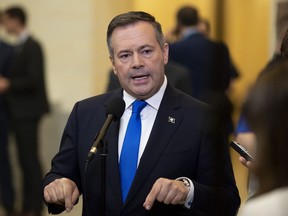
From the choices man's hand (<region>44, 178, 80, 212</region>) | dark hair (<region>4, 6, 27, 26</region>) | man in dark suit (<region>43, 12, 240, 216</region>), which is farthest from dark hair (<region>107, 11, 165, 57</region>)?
A: dark hair (<region>4, 6, 27, 26</region>)

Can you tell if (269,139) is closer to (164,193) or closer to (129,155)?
(164,193)

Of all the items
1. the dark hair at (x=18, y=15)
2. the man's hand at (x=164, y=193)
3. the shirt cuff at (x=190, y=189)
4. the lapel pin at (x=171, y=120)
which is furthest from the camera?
the dark hair at (x=18, y=15)

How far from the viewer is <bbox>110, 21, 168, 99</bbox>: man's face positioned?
107 inches

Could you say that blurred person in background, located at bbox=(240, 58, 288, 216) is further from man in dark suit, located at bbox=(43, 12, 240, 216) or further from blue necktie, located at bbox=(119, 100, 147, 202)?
blue necktie, located at bbox=(119, 100, 147, 202)

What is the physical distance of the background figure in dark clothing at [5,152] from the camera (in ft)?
20.1

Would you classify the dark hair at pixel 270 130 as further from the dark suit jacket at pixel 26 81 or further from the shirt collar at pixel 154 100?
the dark suit jacket at pixel 26 81

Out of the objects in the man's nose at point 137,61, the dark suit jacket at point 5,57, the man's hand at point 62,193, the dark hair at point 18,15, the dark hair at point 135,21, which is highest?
the dark hair at point 135,21

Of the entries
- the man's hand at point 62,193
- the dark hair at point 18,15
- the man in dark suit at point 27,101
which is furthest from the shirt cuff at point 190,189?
the dark hair at point 18,15

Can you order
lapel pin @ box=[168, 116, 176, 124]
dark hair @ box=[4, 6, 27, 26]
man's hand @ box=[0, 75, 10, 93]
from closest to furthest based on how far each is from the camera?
lapel pin @ box=[168, 116, 176, 124]
man's hand @ box=[0, 75, 10, 93]
dark hair @ box=[4, 6, 27, 26]

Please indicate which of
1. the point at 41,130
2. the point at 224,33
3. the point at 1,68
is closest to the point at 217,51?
the point at 224,33

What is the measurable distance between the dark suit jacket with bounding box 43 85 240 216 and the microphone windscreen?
0.48ft

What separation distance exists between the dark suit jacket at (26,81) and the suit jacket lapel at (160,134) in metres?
3.46

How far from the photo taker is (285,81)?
1.73 m

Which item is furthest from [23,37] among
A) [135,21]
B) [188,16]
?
[135,21]
